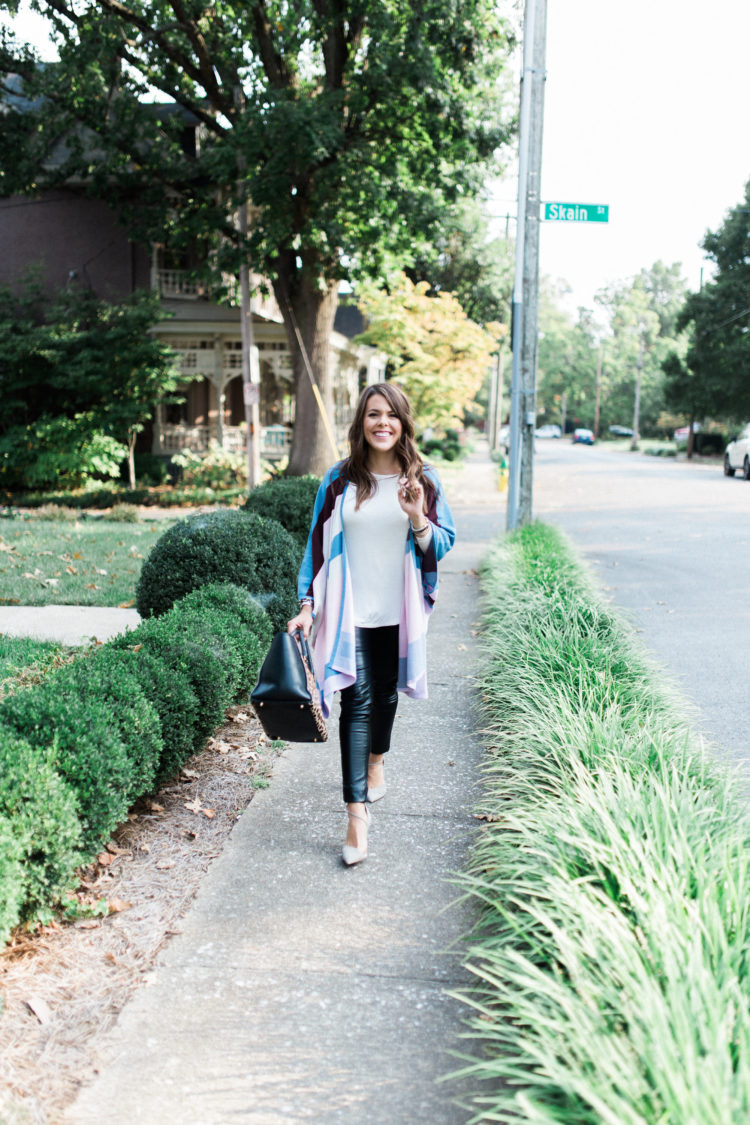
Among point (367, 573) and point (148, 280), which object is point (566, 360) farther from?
point (367, 573)

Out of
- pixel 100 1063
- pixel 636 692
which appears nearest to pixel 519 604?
pixel 636 692

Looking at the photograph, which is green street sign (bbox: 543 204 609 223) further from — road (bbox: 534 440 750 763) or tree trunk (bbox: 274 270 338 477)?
tree trunk (bbox: 274 270 338 477)

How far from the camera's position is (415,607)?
3.76 metres

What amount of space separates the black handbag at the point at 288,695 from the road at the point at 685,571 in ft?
7.12

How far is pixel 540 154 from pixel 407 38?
19.6ft

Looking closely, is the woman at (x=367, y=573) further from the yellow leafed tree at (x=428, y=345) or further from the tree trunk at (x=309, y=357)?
the yellow leafed tree at (x=428, y=345)

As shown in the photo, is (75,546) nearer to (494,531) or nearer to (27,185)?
(494,531)

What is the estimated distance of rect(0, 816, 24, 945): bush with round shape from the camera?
274cm

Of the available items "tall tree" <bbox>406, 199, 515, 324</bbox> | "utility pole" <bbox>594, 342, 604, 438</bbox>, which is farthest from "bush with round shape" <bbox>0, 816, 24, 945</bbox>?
"utility pole" <bbox>594, 342, 604, 438</bbox>

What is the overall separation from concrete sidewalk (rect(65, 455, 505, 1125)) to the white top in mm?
961

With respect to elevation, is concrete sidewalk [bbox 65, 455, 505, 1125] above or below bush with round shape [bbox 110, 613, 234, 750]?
below

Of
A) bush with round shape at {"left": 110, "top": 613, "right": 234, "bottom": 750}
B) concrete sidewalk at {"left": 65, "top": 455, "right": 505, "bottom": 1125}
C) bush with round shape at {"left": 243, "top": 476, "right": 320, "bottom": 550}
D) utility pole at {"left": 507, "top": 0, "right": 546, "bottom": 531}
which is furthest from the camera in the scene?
utility pole at {"left": 507, "top": 0, "right": 546, "bottom": 531}

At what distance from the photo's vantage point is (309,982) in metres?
2.87

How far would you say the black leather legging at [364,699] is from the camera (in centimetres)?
371
